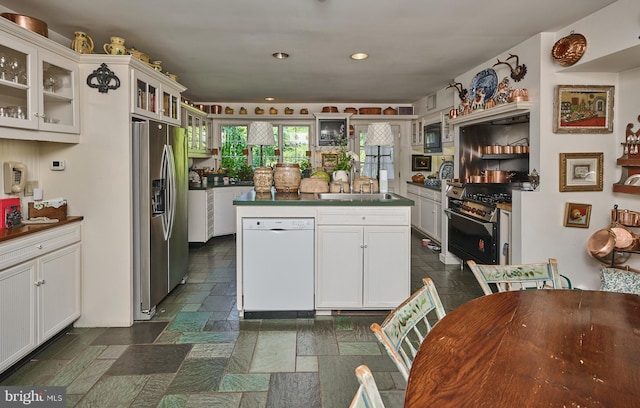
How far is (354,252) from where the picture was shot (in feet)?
10.9

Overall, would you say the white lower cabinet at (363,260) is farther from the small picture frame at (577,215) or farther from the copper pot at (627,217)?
the copper pot at (627,217)

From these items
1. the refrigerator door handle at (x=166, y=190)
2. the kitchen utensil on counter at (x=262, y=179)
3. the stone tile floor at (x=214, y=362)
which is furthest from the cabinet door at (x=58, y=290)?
the kitchen utensil on counter at (x=262, y=179)

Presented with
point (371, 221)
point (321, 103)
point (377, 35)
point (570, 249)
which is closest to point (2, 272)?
point (371, 221)

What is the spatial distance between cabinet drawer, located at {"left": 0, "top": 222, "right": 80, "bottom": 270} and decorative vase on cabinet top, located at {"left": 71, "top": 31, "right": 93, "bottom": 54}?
51.4 inches

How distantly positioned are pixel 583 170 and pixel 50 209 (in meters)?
4.19

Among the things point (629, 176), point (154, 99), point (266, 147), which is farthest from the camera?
point (266, 147)

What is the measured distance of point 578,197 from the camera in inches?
137

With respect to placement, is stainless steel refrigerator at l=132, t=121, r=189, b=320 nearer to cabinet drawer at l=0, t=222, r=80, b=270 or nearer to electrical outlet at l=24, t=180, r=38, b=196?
cabinet drawer at l=0, t=222, r=80, b=270

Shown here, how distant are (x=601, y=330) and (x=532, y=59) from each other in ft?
9.94

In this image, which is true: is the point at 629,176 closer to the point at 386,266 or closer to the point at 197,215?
the point at 386,266

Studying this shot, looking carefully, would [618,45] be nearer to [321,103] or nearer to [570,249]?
[570,249]

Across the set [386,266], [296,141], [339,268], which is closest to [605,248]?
[386,266]

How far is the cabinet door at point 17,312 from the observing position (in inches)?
88.5
